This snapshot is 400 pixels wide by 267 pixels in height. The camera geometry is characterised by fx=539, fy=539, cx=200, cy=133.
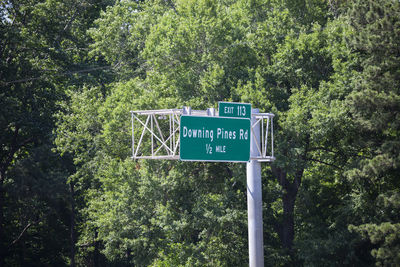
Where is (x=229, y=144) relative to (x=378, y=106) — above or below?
below

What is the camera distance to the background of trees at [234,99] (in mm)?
21156

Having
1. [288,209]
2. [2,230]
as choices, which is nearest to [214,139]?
[288,209]

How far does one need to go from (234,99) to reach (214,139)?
9.61 meters

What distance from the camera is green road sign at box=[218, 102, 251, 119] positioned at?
1421cm

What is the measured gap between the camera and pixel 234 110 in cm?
1435

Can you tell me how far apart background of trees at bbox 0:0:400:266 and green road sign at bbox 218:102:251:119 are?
744cm

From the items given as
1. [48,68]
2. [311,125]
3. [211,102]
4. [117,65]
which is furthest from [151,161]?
[117,65]

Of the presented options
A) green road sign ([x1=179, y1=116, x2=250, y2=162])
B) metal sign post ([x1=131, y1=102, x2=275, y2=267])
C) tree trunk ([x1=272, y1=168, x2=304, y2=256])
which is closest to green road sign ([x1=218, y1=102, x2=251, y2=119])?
metal sign post ([x1=131, y1=102, x2=275, y2=267])

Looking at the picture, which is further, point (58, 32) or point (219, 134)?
Result: point (58, 32)

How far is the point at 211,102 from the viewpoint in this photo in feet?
78.8

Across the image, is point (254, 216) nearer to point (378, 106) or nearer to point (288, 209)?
point (378, 106)

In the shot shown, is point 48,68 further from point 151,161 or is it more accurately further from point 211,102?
point 211,102

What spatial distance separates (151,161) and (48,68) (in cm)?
1101

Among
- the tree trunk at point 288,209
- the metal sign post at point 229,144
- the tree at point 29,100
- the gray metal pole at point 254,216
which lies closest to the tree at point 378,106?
the tree trunk at point 288,209
